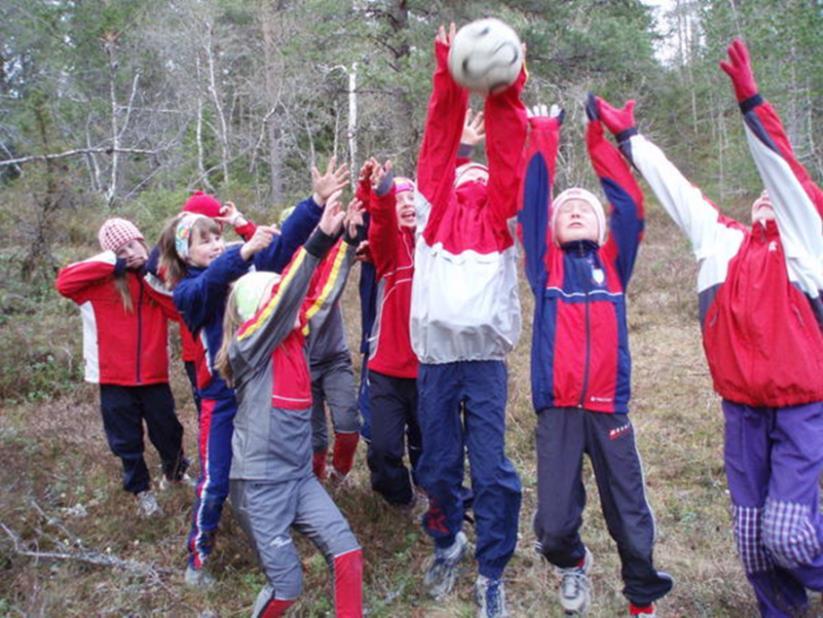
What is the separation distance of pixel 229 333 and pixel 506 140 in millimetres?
1607

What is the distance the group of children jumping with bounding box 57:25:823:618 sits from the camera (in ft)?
10.2

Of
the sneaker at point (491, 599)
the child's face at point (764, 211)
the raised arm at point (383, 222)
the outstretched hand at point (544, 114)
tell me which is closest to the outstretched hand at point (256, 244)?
the raised arm at point (383, 222)

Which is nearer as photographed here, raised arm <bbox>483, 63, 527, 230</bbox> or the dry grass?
raised arm <bbox>483, 63, 527, 230</bbox>

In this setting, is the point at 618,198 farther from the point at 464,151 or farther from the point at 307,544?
the point at 307,544

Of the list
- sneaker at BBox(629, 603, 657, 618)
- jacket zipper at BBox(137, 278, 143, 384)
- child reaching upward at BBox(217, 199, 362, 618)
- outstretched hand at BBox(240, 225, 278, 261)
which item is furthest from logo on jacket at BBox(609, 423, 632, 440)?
jacket zipper at BBox(137, 278, 143, 384)

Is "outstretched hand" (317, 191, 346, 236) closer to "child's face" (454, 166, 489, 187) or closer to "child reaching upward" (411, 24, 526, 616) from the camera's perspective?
"child reaching upward" (411, 24, 526, 616)

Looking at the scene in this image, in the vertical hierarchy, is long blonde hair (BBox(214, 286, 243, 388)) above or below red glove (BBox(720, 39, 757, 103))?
below

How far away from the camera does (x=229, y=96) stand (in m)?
29.5

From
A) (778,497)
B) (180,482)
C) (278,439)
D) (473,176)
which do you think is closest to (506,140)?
(473,176)

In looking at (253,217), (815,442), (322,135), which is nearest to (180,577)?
(815,442)

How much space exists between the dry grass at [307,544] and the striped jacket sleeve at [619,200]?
174cm

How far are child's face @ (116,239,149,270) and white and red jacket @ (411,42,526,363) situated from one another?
6.69 ft

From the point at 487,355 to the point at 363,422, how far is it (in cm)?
147

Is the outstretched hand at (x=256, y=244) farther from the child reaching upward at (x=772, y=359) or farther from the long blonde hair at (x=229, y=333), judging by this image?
the child reaching upward at (x=772, y=359)
